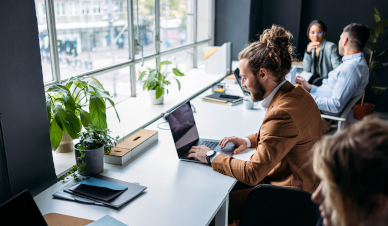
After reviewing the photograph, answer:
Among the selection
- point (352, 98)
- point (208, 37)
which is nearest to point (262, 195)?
point (352, 98)

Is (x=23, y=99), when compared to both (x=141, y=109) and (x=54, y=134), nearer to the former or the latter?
(x=54, y=134)

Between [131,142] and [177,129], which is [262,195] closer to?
[177,129]

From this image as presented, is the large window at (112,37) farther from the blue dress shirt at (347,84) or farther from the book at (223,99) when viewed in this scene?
the blue dress shirt at (347,84)

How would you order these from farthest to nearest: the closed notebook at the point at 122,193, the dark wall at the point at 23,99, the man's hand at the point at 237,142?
the man's hand at the point at 237,142 < the closed notebook at the point at 122,193 < the dark wall at the point at 23,99

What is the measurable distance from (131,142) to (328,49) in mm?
3300

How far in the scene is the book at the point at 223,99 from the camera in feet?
10.2

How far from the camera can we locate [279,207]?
1545 mm

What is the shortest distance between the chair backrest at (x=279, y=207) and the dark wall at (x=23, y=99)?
1.03 m

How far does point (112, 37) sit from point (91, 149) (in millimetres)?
1619

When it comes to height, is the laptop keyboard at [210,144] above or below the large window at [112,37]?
below

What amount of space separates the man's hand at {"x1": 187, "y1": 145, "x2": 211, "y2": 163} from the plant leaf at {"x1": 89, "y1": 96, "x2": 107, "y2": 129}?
54 cm

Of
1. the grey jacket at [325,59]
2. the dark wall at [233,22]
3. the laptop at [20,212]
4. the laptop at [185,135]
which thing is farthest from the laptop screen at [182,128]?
the dark wall at [233,22]

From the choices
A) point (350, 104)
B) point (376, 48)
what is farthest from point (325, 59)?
point (350, 104)

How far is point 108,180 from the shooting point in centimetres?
174
